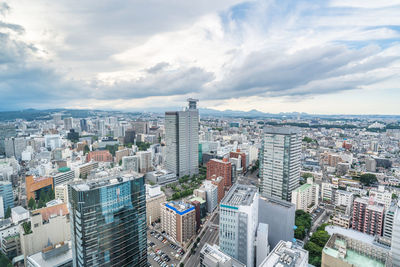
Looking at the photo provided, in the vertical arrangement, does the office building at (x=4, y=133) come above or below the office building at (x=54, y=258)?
above

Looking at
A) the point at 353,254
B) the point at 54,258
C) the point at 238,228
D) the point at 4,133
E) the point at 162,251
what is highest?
the point at 4,133

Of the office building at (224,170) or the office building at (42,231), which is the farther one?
the office building at (224,170)

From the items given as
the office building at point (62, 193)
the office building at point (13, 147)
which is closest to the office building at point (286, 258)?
the office building at point (62, 193)

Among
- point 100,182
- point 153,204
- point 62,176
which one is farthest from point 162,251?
point 62,176

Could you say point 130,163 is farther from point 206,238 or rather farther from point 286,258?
point 286,258

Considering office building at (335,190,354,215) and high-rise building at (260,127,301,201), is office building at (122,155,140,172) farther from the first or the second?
office building at (335,190,354,215)

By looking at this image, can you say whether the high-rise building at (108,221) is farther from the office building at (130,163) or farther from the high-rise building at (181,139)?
the office building at (130,163)
